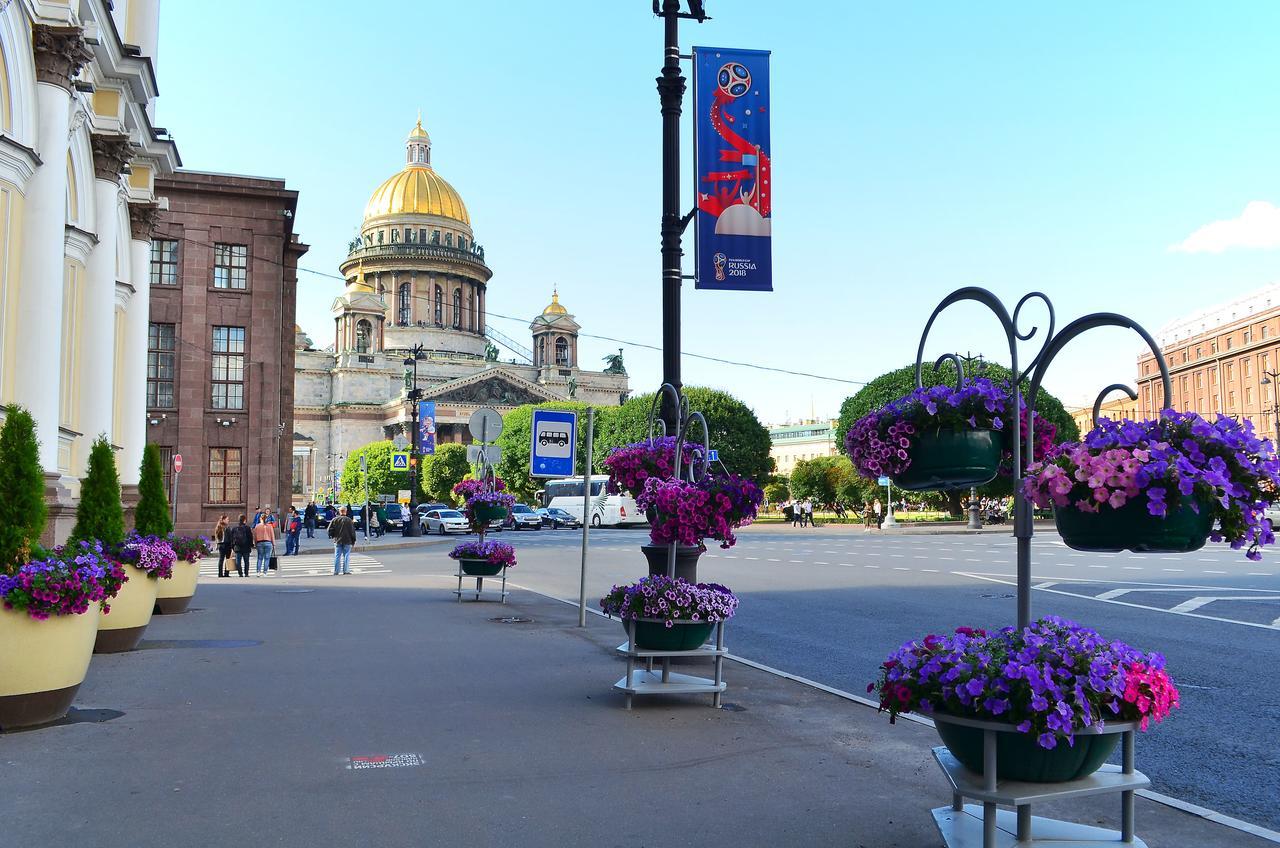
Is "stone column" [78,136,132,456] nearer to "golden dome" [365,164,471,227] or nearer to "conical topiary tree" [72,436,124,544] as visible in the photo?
"conical topiary tree" [72,436,124,544]

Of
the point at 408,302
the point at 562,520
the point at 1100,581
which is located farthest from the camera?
the point at 408,302

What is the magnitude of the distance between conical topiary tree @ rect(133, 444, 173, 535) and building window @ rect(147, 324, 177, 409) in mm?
28902

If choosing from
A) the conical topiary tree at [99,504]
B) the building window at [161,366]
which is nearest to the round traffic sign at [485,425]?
the conical topiary tree at [99,504]

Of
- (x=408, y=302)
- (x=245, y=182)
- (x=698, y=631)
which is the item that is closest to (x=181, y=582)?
(x=698, y=631)

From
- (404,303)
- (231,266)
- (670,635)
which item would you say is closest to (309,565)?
(231,266)

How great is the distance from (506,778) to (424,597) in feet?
41.1

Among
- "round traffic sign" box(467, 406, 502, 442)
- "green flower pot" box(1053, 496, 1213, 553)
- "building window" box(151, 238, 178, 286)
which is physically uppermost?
"building window" box(151, 238, 178, 286)

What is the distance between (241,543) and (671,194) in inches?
741

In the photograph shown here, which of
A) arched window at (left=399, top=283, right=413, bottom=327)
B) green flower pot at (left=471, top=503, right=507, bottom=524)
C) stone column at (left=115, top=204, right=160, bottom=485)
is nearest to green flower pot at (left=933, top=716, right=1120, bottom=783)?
green flower pot at (left=471, top=503, right=507, bottom=524)

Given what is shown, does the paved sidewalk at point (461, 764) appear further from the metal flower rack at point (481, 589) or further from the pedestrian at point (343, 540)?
the pedestrian at point (343, 540)

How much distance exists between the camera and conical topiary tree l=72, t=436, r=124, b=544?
1044 centimetres

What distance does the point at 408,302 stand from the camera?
118 meters

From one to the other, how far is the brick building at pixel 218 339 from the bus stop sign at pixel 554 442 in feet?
96.9

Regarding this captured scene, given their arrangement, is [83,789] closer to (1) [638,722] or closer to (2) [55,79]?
(1) [638,722]
